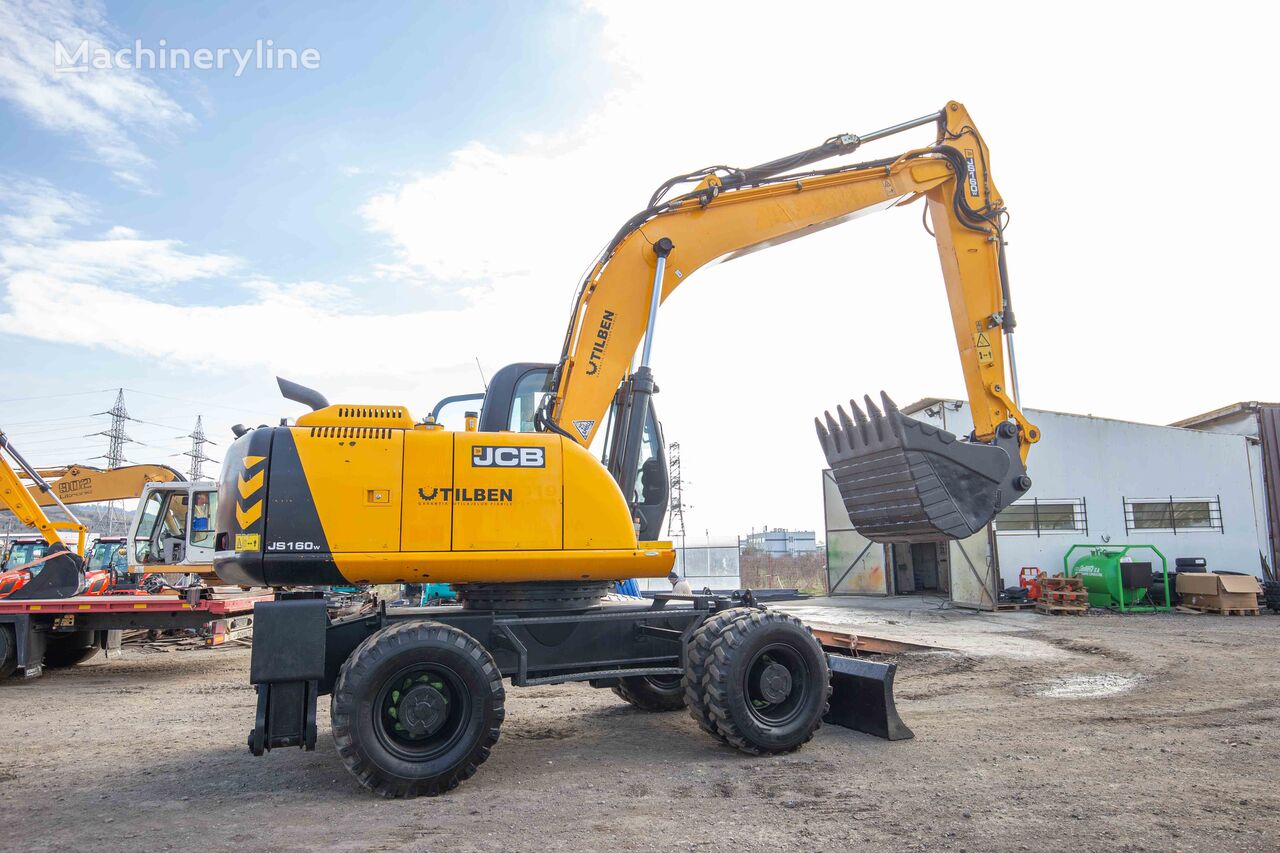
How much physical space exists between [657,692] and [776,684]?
213 cm

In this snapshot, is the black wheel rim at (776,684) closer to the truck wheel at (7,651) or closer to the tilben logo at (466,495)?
the tilben logo at (466,495)

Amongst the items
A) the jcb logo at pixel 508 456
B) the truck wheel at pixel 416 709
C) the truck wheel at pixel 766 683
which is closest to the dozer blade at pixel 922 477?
the truck wheel at pixel 766 683

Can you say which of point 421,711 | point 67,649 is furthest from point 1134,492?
point 67,649

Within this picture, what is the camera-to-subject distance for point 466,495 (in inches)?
245

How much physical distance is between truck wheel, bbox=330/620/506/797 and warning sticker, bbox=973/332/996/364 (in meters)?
5.71

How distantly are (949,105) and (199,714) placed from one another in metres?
10.4

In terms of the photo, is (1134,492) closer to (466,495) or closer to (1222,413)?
(1222,413)

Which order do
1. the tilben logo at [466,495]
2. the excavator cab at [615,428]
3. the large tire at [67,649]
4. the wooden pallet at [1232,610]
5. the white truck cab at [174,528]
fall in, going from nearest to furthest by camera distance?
the tilben logo at [466,495] < the excavator cab at [615,428] < the large tire at [67,649] < the white truck cab at [174,528] < the wooden pallet at [1232,610]

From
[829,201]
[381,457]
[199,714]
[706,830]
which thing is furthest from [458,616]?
[829,201]

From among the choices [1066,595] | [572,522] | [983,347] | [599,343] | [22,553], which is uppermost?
[983,347]

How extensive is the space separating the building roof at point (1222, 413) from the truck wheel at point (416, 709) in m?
23.7

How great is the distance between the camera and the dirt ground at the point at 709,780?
4891mm

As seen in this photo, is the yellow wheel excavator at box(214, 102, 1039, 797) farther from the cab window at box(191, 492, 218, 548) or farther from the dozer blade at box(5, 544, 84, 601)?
the cab window at box(191, 492, 218, 548)

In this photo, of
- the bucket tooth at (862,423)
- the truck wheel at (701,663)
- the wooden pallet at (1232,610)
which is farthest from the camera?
the wooden pallet at (1232,610)
